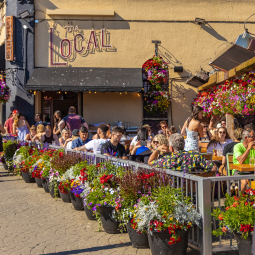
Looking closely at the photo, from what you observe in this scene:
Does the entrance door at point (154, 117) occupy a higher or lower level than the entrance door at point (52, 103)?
lower

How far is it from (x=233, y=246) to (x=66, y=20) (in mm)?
12293

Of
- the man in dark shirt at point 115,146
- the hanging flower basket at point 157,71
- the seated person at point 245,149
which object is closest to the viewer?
the seated person at point 245,149

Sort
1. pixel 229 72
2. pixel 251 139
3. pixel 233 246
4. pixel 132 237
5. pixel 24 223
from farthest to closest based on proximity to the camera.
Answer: pixel 229 72 → pixel 251 139 → pixel 24 223 → pixel 132 237 → pixel 233 246

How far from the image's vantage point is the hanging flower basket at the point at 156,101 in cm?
1377

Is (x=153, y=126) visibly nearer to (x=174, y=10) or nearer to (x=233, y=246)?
(x=174, y=10)

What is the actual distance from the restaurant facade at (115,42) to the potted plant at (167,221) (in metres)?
10.4

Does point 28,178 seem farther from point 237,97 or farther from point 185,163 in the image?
point 237,97

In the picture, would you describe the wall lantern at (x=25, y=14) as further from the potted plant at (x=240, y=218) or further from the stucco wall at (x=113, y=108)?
the potted plant at (x=240, y=218)

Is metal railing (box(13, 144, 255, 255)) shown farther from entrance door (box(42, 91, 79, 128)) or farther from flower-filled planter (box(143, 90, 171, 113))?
entrance door (box(42, 91, 79, 128))

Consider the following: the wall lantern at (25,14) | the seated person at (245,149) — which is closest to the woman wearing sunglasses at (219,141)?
the seated person at (245,149)

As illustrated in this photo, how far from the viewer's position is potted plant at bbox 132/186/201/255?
12.4ft

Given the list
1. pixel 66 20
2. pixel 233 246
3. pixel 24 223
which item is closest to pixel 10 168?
pixel 24 223

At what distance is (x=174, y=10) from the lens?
14.4 meters

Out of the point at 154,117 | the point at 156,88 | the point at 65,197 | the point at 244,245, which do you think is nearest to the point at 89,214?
the point at 65,197
